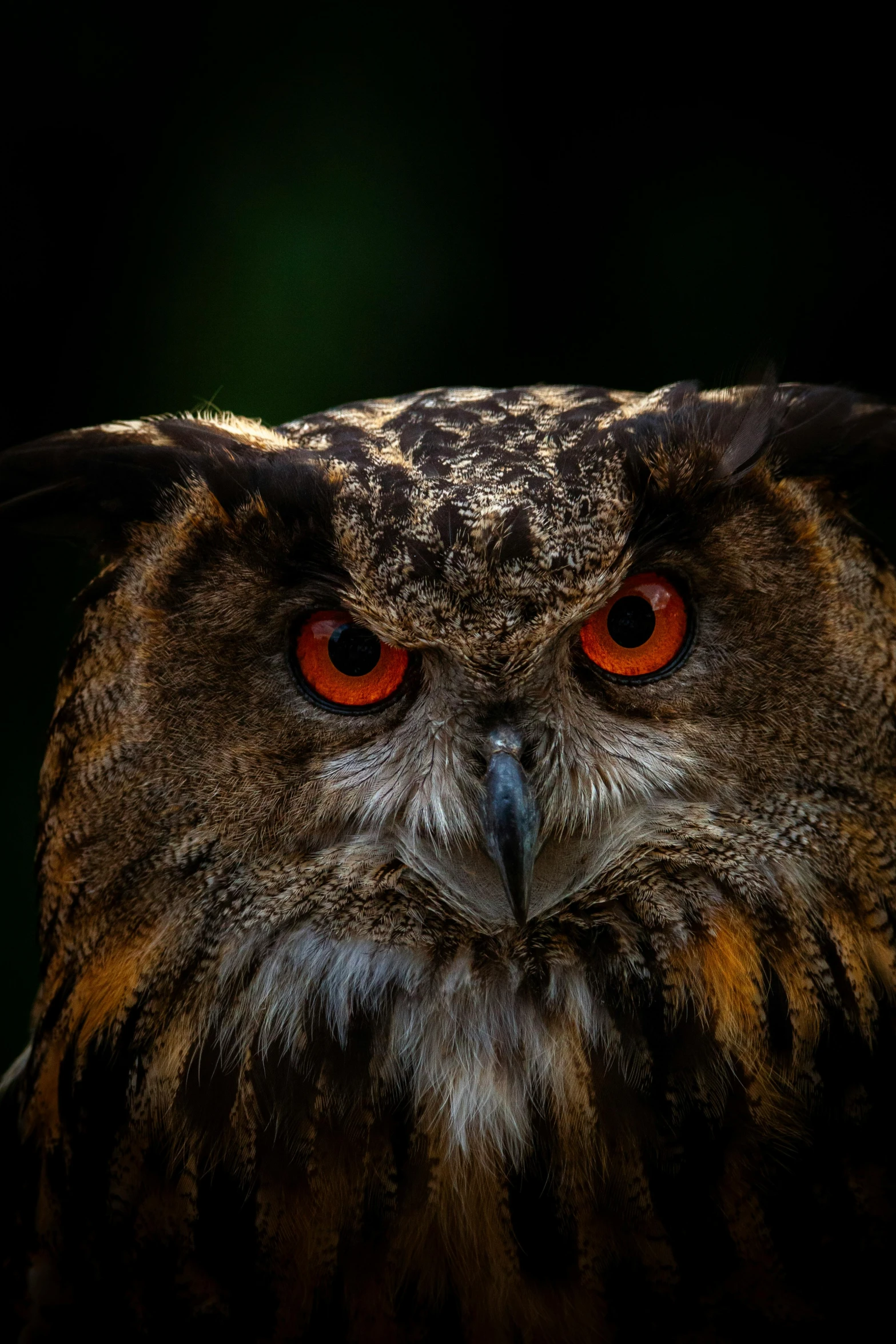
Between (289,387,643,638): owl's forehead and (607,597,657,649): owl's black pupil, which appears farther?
(607,597,657,649): owl's black pupil

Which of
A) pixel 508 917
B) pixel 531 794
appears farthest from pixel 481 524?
pixel 508 917

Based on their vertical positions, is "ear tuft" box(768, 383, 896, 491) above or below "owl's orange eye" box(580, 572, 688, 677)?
above

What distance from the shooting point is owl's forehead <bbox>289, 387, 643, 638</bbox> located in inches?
41.1

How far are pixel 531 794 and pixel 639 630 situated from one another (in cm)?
20

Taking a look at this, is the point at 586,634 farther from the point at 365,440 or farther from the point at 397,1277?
the point at 397,1277

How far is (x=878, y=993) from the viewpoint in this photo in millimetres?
1174

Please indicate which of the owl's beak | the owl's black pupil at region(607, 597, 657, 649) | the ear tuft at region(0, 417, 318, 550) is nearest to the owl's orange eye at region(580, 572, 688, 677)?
the owl's black pupil at region(607, 597, 657, 649)

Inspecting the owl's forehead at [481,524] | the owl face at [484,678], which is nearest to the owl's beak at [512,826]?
the owl face at [484,678]

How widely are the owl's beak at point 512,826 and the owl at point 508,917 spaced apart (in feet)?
0.06

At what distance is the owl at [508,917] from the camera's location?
1126 mm

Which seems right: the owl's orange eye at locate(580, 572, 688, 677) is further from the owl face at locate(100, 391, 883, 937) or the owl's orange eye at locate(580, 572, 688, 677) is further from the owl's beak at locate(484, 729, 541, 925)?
the owl's beak at locate(484, 729, 541, 925)

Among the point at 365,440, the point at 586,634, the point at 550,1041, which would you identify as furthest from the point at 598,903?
the point at 365,440

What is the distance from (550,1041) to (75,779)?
1.81ft

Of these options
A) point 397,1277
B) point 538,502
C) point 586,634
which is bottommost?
point 397,1277
